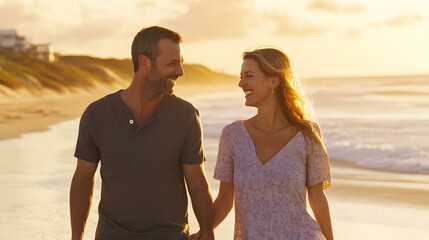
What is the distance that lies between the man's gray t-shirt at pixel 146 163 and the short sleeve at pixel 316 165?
598 millimetres

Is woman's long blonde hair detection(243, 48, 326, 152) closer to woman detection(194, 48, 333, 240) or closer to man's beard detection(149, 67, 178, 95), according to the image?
woman detection(194, 48, 333, 240)

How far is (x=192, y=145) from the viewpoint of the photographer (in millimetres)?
4332

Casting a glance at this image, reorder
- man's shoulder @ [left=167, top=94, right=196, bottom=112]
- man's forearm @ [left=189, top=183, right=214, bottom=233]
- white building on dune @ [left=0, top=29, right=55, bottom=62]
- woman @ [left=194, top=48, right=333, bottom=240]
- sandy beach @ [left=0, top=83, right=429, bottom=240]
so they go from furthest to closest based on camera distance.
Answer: white building on dune @ [left=0, top=29, right=55, bottom=62] → sandy beach @ [left=0, top=83, right=429, bottom=240] → man's forearm @ [left=189, top=183, right=214, bottom=233] → man's shoulder @ [left=167, top=94, right=196, bottom=112] → woman @ [left=194, top=48, right=333, bottom=240]

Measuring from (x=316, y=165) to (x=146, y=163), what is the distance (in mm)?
904

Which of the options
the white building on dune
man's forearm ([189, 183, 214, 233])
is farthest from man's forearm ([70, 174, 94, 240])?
the white building on dune

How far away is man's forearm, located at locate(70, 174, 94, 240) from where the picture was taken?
4.53 meters

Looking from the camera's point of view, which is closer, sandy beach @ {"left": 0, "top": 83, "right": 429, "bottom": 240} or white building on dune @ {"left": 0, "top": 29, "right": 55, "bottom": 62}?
sandy beach @ {"left": 0, "top": 83, "right": 429, "bottom": 240}

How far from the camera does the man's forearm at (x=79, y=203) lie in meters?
4.53

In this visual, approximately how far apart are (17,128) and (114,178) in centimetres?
2194

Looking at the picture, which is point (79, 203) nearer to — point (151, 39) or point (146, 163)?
point (146, 163)

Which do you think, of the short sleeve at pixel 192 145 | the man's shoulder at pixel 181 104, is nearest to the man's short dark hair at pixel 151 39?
the man's shoulder at pixel 181 104

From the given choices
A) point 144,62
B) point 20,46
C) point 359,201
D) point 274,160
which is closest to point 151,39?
point 144,62

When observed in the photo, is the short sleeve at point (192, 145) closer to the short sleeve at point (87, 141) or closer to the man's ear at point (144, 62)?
the man's ear at point (144, 62)

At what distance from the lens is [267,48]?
4301mm
